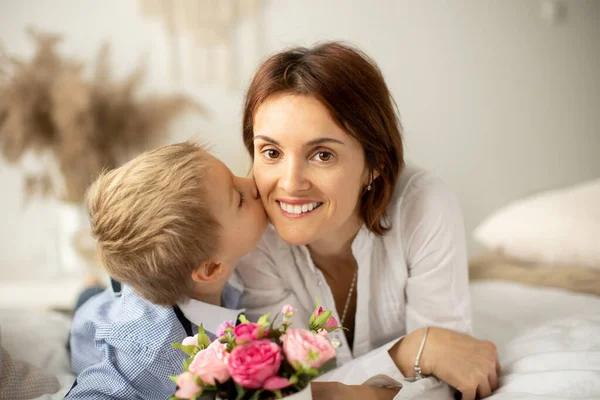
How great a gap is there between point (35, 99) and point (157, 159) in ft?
4.63

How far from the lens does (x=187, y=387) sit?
83cm

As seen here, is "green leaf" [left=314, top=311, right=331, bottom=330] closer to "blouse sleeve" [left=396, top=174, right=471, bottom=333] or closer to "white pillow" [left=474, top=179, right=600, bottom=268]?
"blouse sleeve" [left=396, top=174, right=471, bottom=333]

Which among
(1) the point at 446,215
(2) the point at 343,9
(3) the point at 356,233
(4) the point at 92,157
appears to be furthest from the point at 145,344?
(2) the point at 343,9

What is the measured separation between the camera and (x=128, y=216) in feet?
3.83

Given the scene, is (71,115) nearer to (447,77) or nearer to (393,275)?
(393,275)

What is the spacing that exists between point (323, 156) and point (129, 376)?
0.66m

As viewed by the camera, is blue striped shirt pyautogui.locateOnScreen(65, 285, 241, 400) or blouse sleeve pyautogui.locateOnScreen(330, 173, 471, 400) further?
blouse sleeve pyautogui.locateOnScreen(330, 173, 471, 400)

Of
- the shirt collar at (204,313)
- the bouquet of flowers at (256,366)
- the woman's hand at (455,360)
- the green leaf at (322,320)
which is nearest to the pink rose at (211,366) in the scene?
the bouquet of flowers at (256,366)

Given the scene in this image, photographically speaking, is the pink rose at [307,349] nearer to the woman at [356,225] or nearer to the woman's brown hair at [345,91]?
the woman at [356,225]

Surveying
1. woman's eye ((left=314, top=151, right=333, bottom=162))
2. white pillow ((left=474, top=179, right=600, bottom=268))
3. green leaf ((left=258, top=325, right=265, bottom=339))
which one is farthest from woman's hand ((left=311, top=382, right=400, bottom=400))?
white pillow ((left=474, top=179, right=600, bottom=268))

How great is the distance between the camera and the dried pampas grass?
232cm

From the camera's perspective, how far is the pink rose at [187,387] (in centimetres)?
83

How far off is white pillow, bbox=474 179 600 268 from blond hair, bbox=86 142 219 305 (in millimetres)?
1617

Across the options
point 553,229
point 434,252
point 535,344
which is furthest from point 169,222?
point 553,229
